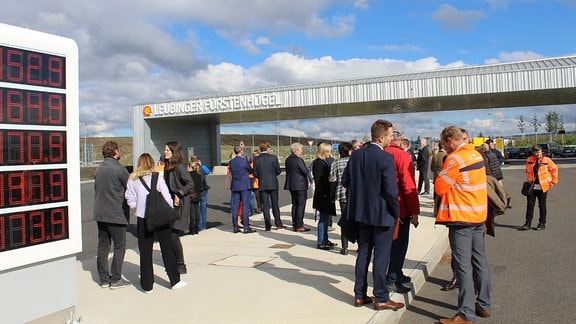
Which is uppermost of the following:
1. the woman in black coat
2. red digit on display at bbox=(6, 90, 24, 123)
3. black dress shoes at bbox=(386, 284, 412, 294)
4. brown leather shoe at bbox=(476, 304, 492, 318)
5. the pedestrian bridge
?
the pedestrian bridge

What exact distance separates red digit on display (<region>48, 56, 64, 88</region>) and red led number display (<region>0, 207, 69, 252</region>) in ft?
3.75

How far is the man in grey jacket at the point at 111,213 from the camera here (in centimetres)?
612

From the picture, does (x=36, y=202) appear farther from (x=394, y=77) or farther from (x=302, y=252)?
(x=394, y=77)

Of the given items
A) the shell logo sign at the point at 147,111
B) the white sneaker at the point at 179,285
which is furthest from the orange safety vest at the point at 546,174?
the shell logo sign at the point at 147,111

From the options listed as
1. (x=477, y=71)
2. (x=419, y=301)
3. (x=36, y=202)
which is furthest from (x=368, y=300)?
(x=477, y=71)

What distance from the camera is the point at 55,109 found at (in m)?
4.45

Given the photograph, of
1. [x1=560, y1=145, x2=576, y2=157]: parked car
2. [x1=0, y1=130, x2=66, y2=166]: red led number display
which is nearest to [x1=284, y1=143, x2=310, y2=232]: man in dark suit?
[x1=0, y1=130, x2=66, y2=166]: red led number display

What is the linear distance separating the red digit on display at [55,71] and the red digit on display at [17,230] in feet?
3.94

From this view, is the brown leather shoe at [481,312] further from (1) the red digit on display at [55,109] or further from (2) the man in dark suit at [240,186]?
(2) the man in dark suit at [240,186]

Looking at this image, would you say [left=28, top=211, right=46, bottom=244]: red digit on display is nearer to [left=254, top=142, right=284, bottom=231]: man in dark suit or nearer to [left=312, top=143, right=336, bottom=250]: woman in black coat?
[left=312, top=143, right=336, bottom=250]: woman in black coat

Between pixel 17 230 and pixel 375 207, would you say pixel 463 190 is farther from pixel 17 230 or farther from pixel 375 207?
pixel 17 230

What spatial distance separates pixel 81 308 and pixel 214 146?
1464 inches

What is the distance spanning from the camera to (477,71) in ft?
90.6

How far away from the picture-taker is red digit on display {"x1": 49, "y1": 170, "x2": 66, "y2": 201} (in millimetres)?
4410
